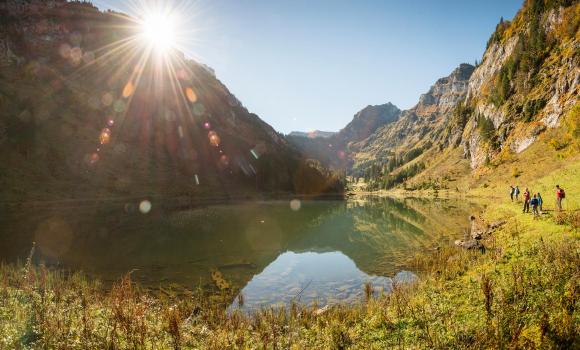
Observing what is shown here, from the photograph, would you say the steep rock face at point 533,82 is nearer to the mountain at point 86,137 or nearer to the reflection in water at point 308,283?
the reflection in water at point 308,283

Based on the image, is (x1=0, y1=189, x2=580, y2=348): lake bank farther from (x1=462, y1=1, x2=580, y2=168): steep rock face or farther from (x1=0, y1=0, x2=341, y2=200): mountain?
(x1=462, y1=1, x2=580, y2=168): steep rock face

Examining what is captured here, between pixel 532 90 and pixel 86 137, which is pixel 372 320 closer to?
pixel 86 137

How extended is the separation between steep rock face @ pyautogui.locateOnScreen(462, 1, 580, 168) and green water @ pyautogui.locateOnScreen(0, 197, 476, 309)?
281ft

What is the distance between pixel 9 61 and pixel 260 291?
189385 millimetres

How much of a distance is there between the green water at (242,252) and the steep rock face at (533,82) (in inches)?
3372

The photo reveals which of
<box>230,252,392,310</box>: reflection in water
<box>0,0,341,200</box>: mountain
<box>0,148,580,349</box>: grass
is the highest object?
<box>0,0,341,200</box>: mountain

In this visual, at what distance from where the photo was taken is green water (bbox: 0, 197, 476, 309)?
82.6 ft

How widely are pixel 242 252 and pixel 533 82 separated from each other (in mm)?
150652

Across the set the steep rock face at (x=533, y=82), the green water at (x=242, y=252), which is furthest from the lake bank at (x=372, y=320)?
the steep rock face at (x=533, y=82)

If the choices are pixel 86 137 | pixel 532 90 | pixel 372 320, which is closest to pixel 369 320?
pixel 372 320

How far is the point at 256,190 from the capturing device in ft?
582

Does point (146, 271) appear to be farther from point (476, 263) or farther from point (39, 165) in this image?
point (39, 165)

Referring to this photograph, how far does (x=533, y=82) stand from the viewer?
133m

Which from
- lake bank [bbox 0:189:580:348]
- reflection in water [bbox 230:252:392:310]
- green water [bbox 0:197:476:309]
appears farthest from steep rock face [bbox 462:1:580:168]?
lake bank [bbox 0:189:580:348]
